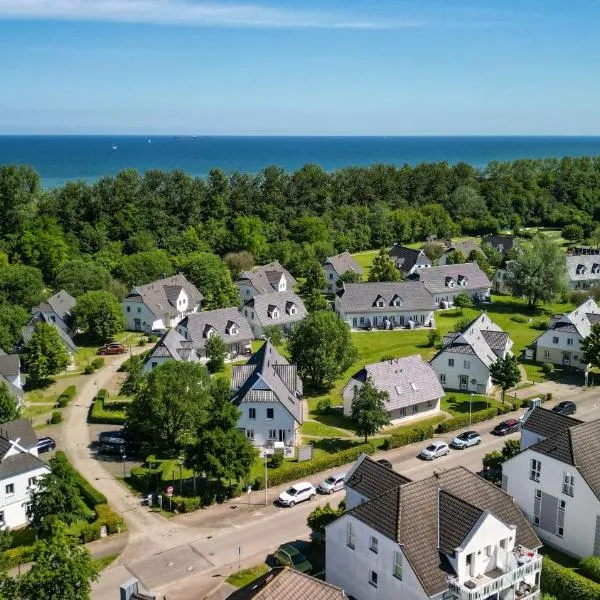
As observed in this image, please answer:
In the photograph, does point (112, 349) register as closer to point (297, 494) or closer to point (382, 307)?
point (382, 307)

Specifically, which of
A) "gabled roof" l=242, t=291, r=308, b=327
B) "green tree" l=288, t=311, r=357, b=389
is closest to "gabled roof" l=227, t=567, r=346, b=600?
"green tree" l=288, t=311, r=357, b=389

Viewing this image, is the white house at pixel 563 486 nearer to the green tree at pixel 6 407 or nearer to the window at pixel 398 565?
the window at pixel 398 565

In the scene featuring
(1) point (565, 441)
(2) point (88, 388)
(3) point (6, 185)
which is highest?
(3) point (6, 185)

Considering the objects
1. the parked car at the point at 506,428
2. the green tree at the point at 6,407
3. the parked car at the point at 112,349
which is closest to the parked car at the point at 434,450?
the parked car at the point at 506,428

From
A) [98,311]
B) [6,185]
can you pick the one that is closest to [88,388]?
[98,311]

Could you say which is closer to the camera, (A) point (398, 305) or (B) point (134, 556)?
(B) point (134, 556)

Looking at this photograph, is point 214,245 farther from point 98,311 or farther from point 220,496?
point 220,496
